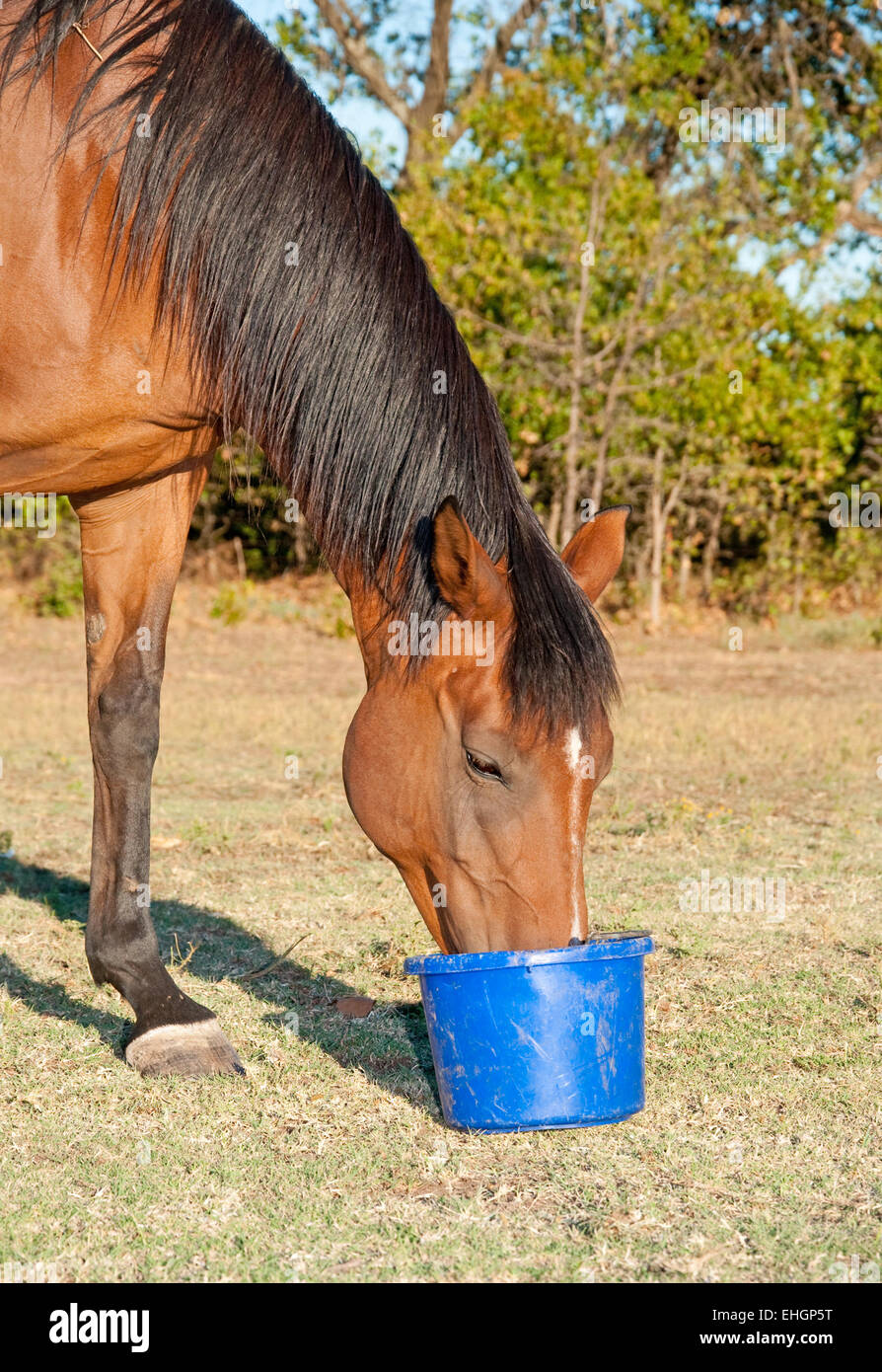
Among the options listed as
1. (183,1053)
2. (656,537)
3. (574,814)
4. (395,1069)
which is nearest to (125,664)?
(183,1053)

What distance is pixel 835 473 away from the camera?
14578 millimetres

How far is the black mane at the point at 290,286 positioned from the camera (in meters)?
3.13

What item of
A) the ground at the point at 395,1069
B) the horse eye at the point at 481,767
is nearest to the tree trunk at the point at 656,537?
the ground at the point at 395,1069

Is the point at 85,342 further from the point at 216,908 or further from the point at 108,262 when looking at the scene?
the point at 216,908

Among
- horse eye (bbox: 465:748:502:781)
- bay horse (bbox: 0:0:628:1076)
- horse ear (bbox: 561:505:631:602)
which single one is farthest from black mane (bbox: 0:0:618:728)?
horse eye (bbox: 465:748:502:781)

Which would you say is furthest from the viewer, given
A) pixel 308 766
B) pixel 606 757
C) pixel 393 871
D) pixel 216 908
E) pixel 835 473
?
pixel 835 473

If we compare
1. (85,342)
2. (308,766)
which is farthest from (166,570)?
(308,766)

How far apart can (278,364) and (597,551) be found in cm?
92

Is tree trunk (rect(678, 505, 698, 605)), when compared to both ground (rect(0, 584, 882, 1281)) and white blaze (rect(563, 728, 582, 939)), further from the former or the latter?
white blaze (rect(563, 728, 582, 939))

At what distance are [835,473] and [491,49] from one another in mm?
8259

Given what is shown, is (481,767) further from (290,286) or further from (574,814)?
(290,286)

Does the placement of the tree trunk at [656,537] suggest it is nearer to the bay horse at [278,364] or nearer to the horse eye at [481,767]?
the bay horse at [278,364]

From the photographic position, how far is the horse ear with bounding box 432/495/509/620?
2.80 meters

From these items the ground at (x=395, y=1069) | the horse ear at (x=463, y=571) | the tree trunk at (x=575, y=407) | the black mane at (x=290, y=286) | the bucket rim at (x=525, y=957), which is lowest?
the ground at (x=395, y=1069)
